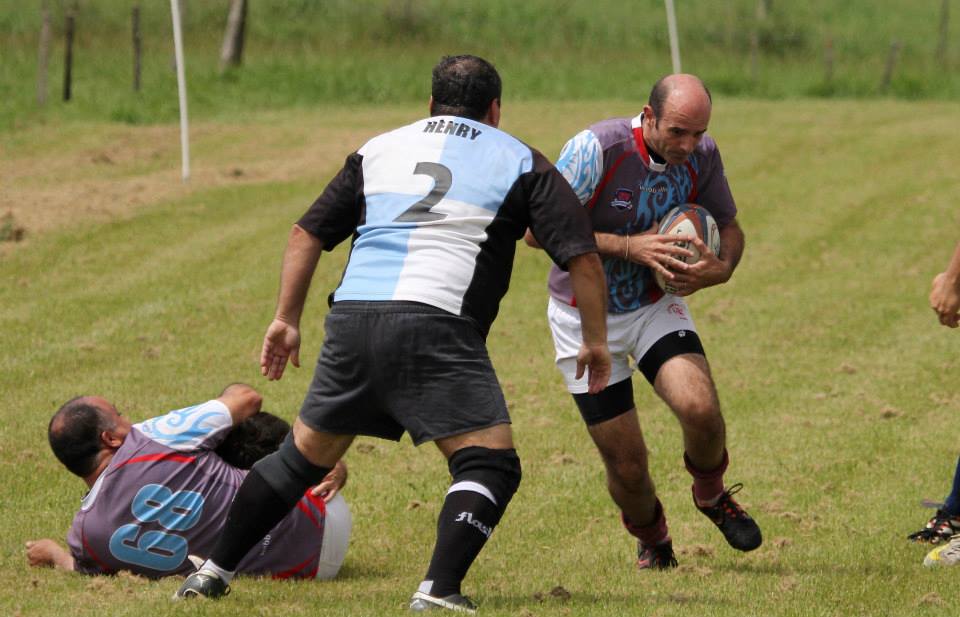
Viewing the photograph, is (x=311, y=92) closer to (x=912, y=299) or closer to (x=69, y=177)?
(x=69, y=177)

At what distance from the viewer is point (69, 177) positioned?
19438 millimetres

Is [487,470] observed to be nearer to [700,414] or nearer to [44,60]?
[700,414]

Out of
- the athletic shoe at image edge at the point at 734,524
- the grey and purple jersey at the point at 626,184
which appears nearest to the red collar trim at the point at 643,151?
the grey and purple jersey at the point at 626,184

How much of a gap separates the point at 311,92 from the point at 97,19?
8.51m

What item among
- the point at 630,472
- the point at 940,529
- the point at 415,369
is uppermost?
the point at 415,369

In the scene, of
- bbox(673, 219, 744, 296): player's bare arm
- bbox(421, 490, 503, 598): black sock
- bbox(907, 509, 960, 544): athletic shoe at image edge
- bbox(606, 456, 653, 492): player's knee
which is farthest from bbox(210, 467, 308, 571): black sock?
bbox(907, 509, 960, 544): athletic shoe at image edge

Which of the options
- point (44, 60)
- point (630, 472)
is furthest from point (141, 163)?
point (630, 472)

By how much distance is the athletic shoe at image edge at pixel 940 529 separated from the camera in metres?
7.03

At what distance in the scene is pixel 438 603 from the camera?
507 cm

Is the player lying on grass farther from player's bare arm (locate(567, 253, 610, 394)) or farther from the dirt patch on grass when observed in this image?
the dirt patch on grass

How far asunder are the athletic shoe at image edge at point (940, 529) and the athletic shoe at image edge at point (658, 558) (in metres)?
1.36

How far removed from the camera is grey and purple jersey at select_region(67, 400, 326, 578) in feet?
20.3

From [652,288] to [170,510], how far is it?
98.2 inches

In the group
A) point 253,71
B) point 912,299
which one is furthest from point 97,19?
point 912,299
